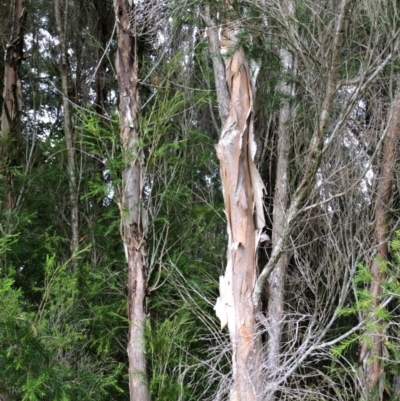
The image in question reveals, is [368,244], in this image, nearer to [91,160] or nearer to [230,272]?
[230,272]

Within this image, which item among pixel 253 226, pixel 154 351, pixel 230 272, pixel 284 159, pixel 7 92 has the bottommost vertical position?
pixel 154 351

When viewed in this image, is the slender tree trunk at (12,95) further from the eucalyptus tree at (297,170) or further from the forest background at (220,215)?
the eucalyptus tree at (297,170)

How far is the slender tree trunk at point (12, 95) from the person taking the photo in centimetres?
512

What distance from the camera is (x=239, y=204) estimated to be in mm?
3949

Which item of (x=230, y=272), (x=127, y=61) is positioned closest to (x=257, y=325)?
(x=230, y=272)

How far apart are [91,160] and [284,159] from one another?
8.33ft

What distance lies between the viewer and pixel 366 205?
454 centimetres

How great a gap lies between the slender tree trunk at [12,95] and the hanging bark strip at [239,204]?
2.13m

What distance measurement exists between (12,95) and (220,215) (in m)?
2.34

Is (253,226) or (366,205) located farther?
(366,205)

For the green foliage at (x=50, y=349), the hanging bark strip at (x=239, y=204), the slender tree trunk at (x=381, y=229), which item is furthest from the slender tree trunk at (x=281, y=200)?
the green foliage at (x=50, y=349)

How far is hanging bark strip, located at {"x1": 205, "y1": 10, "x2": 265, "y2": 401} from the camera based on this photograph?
384cm

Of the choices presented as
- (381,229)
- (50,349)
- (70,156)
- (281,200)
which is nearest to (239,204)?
(281,200)

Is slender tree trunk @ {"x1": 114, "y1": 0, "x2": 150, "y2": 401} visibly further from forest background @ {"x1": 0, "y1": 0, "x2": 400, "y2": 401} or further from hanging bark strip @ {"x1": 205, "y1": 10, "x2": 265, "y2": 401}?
hanging bark strip @ {"x1": 205, "y1": 10, "x2": 265, "y2": 401}
